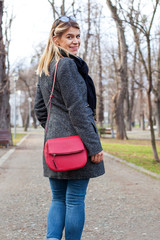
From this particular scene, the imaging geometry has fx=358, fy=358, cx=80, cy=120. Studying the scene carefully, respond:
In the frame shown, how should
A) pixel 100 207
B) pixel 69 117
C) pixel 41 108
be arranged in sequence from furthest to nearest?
pixel 100 207 → pixel 41 108 → pixel 69 117

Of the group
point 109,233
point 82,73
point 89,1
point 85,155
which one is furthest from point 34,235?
point 89,1

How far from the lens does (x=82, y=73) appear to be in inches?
107

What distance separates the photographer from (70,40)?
8.99 ft

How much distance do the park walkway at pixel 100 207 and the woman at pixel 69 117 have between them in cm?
99

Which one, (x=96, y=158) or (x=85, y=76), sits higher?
(x=85, y=76)

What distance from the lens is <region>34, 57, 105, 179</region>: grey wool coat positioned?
8.34 feet

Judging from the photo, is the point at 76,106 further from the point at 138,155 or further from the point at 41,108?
the point at 138,155

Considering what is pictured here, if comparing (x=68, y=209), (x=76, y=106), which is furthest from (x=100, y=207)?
(x=76, y=106)

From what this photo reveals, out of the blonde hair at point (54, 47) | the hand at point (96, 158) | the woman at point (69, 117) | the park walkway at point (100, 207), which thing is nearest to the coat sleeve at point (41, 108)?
the woman at point (69, 117)

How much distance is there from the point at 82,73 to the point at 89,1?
42.6 ft

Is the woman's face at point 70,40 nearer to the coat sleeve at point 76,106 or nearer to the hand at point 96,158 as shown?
the coat sleeve at point 76,106

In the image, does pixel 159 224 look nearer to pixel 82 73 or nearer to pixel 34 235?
pixel 34 235

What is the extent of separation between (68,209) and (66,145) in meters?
0.51

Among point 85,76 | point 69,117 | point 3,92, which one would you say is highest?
point 3,92
